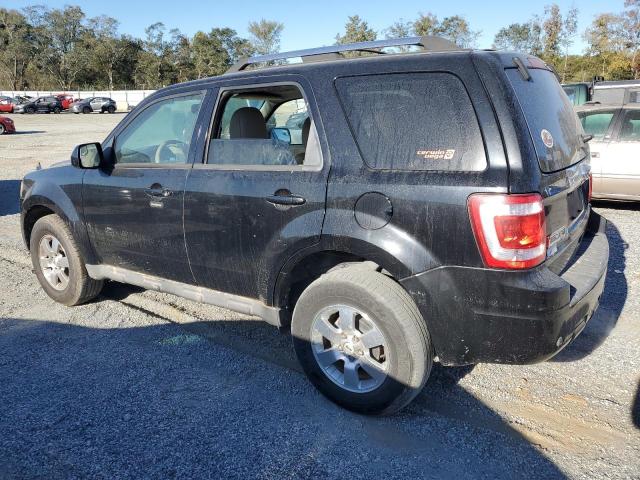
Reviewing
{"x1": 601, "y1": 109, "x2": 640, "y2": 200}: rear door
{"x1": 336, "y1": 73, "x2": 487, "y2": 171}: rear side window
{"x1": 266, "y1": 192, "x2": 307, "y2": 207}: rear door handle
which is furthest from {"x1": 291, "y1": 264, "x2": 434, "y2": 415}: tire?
{"x1": 601, "y1": 109, "x2": 640, "y2": 200}: rear door

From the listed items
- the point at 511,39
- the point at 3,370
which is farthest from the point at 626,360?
the point at 511,39

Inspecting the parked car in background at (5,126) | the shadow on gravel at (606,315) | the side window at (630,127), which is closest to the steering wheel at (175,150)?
the shadow on gravel at (606,315)

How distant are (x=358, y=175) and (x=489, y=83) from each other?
802 mm

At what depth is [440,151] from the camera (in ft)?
8.71

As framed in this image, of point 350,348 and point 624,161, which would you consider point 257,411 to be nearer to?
point 350,348

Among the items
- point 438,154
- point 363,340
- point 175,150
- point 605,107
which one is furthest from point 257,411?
point 605,107

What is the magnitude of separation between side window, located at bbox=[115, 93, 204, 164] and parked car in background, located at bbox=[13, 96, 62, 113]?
157ft

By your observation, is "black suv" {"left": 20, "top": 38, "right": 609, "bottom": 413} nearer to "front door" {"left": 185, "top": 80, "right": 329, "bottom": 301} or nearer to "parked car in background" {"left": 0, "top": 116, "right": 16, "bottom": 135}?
"front door" {"left": 185, "top": 80, "right": 329, "bottom": 301}

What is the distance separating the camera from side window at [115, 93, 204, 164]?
3.74 m

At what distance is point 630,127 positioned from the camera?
25.1 ft

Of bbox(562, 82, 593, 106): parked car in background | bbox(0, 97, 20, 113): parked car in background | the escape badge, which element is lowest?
the escape badge

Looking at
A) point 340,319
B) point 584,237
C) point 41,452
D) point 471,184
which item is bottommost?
point 41,452

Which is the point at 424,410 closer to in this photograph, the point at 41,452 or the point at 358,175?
the point at 358,175

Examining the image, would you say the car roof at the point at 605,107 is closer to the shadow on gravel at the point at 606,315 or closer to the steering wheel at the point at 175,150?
the shadow on gravel at the point at 606,315
